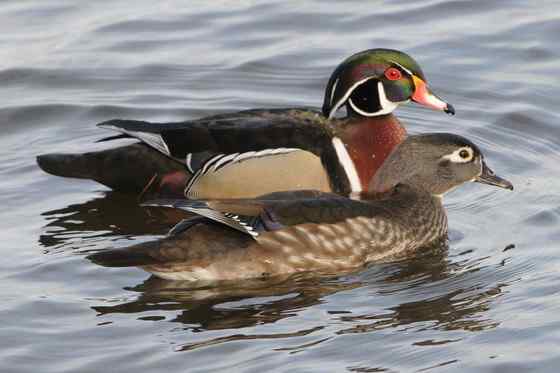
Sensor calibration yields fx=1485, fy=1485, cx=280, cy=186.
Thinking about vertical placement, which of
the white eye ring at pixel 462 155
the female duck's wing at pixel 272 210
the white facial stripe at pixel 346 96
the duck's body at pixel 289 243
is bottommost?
the duck's body at pixel 289 243

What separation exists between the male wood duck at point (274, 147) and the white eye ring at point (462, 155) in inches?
27.0

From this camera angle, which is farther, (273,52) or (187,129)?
(273,52)

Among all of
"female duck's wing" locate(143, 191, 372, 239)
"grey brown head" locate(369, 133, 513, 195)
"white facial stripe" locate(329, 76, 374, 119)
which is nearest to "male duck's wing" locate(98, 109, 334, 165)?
"white facial stripe" locate(329, 76, 374, 119)

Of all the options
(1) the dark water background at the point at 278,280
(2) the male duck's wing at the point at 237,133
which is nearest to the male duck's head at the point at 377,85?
(2) the male duck's wing at the point at 237,133

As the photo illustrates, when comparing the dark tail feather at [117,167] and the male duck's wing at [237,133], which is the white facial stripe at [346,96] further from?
the dark tail feather at [117,167]

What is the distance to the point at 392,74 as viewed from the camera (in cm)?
1036

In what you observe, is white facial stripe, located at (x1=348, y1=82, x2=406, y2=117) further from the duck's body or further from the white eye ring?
the duck's body

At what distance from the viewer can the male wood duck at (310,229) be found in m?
8.66

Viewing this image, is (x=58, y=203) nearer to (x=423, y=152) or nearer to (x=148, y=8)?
(x=423, y=152)

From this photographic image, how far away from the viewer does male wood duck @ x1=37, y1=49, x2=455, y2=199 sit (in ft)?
32.9

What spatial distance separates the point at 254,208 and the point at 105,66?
4.63m

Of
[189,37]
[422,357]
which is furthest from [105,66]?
[422,357]

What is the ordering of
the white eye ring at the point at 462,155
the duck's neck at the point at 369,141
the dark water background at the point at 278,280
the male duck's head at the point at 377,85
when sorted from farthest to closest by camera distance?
1. the male duck's head at the point at 377,85
2. the duck's neck at the point at 369,141
3. the white eye ring at the point at 462,155
4. the dark water background at the point at 278,280

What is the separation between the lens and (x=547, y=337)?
25.6 ft
